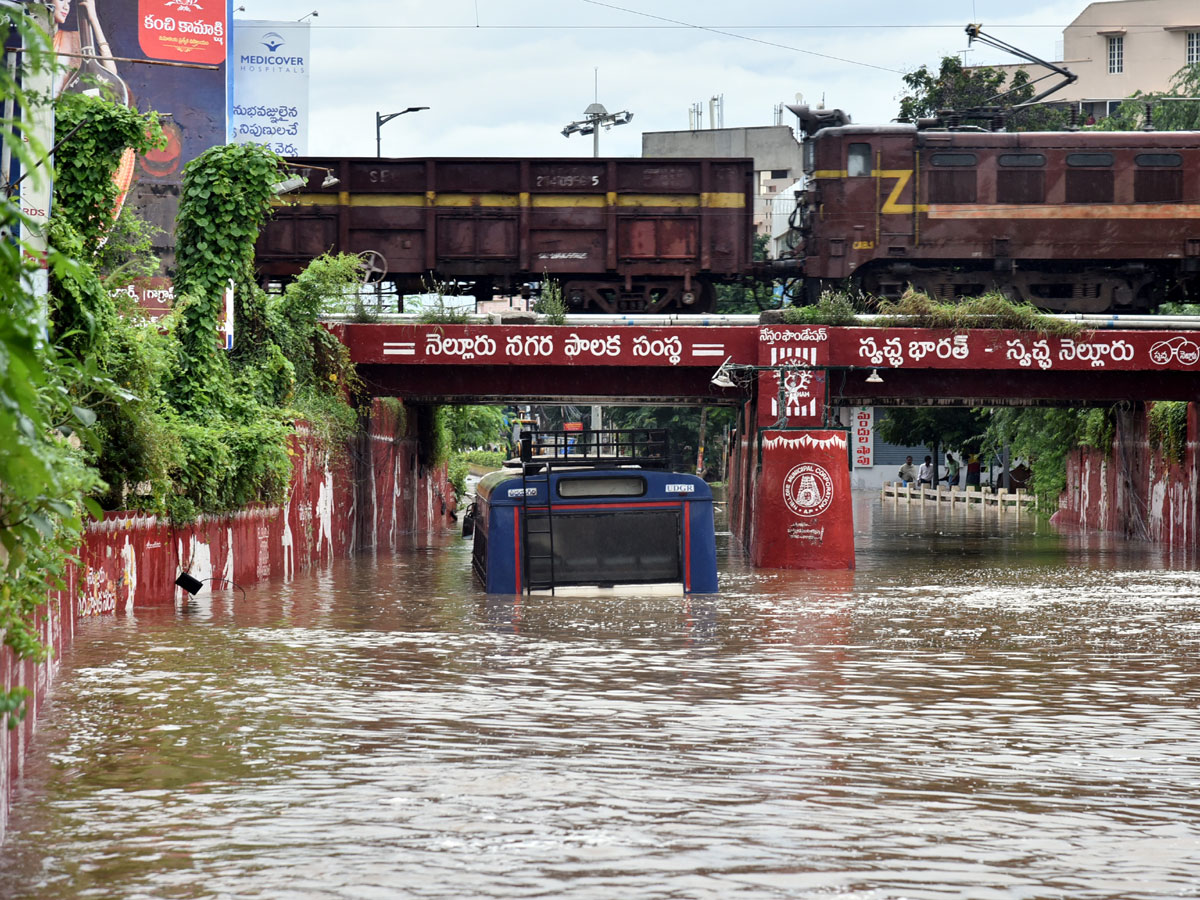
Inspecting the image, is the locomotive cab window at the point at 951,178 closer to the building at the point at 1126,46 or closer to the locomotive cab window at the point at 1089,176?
the locomotive cab window at the point at 1089,176

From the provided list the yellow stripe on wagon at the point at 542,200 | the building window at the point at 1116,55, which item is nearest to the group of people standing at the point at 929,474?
the building window at the point at 1116,55

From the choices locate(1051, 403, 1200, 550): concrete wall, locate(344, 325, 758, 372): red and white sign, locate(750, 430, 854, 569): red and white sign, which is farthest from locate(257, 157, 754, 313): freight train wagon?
locate(1051, 403, 1200, 550): concrete wall

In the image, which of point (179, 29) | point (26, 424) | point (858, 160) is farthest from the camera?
point (858, 160)

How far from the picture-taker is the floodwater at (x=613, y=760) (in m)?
6.62

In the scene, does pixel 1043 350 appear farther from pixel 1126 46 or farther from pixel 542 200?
pixel 1126 46

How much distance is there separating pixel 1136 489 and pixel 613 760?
31623 millimetres

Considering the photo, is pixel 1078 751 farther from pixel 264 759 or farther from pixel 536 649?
pixel 536 649

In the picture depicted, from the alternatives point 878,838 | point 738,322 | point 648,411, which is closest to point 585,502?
point 738,322

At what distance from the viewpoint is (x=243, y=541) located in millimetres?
22594

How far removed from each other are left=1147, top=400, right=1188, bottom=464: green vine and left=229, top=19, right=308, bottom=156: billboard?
62.5 ft

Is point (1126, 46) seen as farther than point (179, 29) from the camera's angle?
Yes

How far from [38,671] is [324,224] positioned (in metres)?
22.4

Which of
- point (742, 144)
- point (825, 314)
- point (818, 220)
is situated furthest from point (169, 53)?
point (742, 144)

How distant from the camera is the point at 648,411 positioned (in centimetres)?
7588
